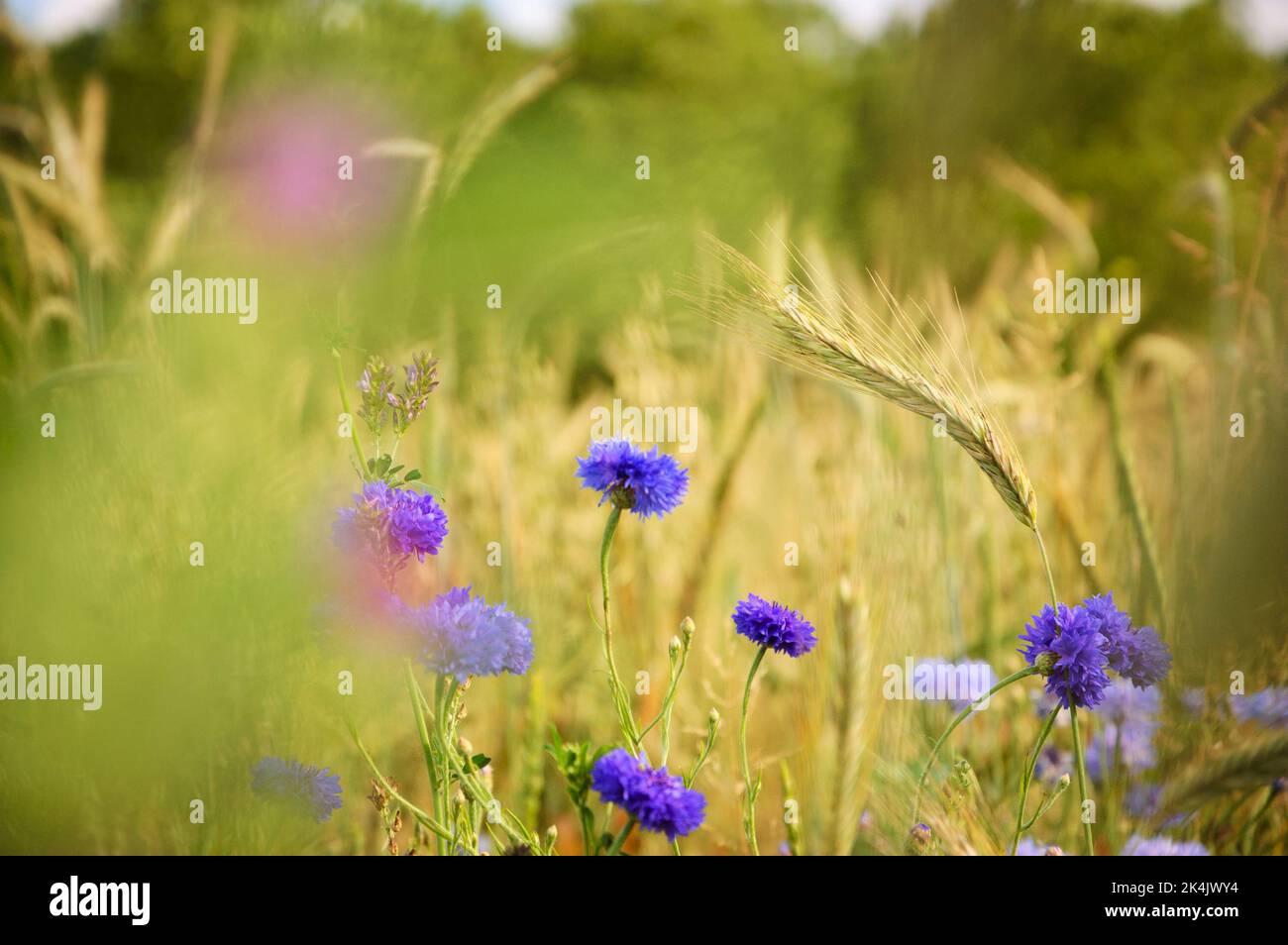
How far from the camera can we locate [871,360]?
1044mm

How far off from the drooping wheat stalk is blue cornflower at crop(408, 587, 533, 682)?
0.39 meters

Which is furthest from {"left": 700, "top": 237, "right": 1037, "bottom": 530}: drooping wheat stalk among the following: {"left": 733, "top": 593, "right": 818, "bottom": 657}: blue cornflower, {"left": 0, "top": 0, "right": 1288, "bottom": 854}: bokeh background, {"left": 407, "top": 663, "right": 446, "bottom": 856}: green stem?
{"left": 407, "top": 663, "right": 446, "bottom": 856}: green stem

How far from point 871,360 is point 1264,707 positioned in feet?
2.38

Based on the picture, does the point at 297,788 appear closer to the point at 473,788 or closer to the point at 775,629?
the point at 473,788

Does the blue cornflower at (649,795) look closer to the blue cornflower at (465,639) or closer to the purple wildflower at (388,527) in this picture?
the blue cornflower at (465,639)

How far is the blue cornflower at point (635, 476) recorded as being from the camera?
99 cm

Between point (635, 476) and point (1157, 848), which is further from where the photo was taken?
point (1157, 848)

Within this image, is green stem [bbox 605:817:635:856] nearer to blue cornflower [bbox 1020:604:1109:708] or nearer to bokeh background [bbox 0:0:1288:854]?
bokeh background [bbox 0:0:1288:854]

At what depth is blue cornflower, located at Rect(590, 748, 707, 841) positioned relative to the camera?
2.81 ft

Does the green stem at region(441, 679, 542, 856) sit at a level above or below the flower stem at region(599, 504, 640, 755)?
below

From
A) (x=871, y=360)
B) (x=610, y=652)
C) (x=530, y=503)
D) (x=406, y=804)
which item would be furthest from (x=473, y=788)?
(x=530, y=503)

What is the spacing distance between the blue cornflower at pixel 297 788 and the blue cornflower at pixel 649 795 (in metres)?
0.35

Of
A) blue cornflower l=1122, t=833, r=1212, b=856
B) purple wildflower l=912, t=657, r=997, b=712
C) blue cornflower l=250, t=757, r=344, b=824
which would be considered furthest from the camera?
purple wildflower l=912, t=657, r=997, b=712

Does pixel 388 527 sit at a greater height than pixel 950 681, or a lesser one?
greater
